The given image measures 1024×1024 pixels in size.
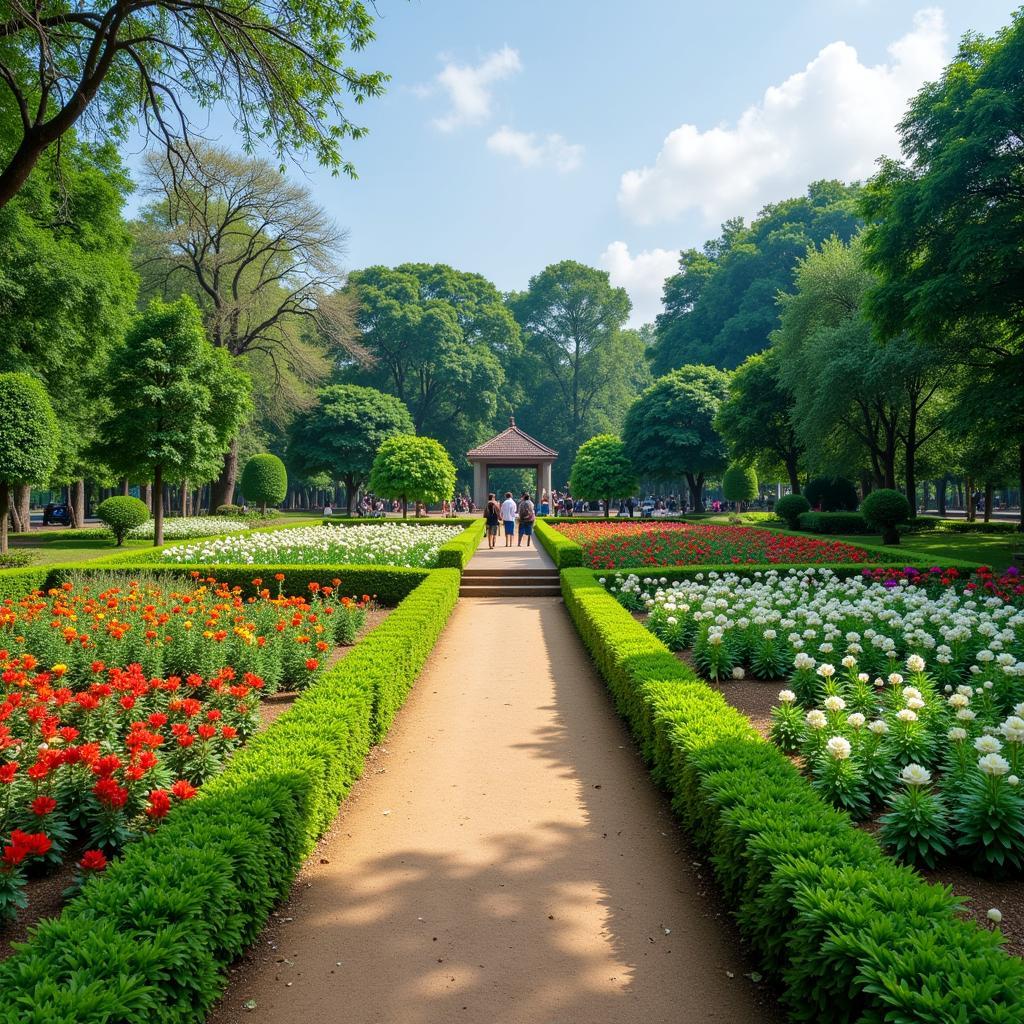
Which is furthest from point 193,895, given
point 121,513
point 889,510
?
point 121,513

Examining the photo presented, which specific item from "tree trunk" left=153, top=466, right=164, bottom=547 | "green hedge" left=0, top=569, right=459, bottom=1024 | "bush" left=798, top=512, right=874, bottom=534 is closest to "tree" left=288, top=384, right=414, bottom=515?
"tree trunk" left=153, top=466, right=164, bottom=547

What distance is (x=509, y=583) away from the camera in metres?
13.4

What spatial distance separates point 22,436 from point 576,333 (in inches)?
1859

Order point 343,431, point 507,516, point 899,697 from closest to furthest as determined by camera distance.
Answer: point 899,697 → point 507,516 → point 343,431

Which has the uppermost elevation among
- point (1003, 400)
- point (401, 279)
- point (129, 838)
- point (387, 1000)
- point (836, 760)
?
point (401, 279)

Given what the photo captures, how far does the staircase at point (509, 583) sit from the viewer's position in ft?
43.0

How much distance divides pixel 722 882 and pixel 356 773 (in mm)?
2451

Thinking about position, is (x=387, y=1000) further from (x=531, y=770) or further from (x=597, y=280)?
(x=597, y=280)

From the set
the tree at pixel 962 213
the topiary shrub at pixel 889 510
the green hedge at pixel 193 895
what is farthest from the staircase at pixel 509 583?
the topiary shrub at pixel 889 510

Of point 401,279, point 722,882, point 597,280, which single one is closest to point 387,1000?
point 722,882

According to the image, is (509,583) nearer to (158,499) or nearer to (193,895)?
(193,895)

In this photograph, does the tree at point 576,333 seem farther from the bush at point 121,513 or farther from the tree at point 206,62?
the tree at point 206,62

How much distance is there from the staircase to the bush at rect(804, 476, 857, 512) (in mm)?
18878

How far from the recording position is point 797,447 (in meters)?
29.5
